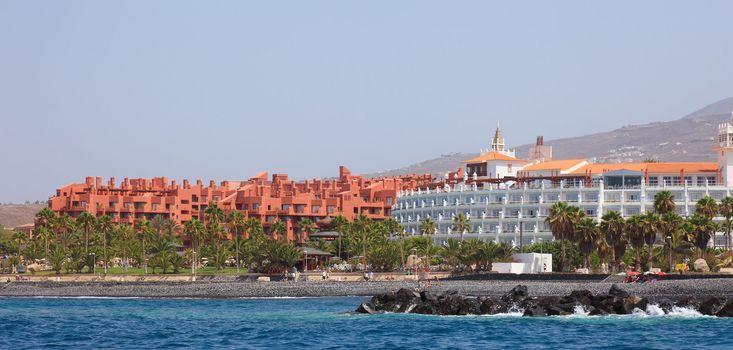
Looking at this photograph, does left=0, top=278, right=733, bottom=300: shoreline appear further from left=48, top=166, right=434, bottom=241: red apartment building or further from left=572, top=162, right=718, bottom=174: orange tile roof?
left=48, top=166, right=434, bottom=241: red apartment building

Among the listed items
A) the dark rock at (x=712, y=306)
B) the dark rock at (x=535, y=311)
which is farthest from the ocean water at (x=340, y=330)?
the dark rock at (x=535, y=311)

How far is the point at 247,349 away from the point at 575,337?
1534 cm

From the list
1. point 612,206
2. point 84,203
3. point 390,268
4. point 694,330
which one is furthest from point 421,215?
point 694,330

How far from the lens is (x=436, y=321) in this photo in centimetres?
6719

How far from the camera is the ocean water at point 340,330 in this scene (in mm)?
54844

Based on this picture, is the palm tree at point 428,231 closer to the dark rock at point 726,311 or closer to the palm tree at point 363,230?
the palm tree at point 363,230

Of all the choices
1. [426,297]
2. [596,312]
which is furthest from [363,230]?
[596,312]

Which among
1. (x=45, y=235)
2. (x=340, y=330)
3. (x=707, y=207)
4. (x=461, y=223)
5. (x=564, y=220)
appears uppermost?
(x=707, y=207)

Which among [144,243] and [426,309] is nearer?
[426,309]

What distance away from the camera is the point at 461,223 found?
139125 millimetres

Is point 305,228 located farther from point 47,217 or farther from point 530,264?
point 530,264

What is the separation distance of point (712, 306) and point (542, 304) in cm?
966

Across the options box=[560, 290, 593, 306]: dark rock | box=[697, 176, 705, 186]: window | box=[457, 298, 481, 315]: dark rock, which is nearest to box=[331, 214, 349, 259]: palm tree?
box=[697, 176, 705, 186]: window

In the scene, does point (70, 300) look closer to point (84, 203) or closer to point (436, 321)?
point (436, 321)
